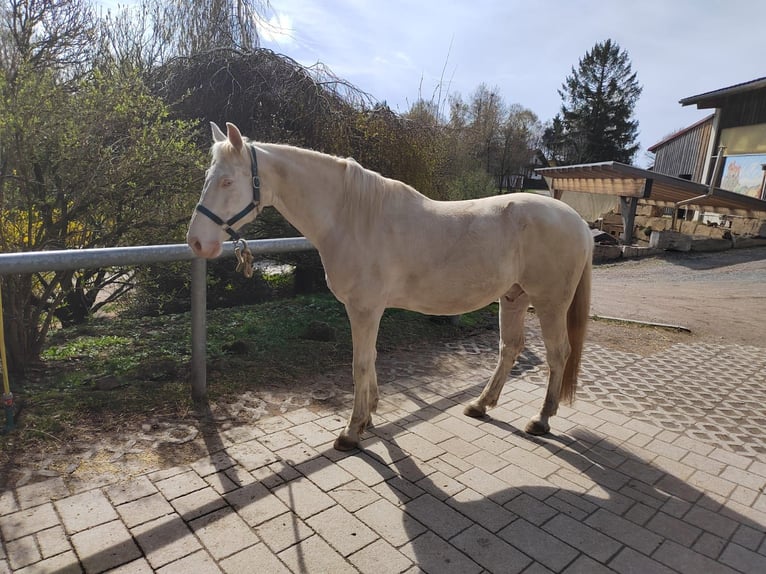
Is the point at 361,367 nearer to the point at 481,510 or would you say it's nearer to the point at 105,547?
the point at 481,510

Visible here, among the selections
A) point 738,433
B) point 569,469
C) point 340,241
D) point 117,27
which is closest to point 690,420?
point 738,433

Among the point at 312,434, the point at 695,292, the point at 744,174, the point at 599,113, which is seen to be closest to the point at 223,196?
the point at 312,434

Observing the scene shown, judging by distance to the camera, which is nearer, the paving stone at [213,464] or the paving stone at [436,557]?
the paving stone at [436,557]

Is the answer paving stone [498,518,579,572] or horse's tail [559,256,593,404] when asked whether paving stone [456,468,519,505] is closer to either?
paving stone [498,518,579,572]

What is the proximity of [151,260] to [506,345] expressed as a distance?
2.78m

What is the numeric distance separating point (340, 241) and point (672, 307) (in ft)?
26.8

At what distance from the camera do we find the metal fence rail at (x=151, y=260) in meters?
Answer: 2.48

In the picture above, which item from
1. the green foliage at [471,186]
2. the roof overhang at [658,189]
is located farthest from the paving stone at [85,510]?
the roof overhang at [658,189]

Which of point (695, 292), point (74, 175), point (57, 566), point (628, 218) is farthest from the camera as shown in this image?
point (628, 218)

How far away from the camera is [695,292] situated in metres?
10.2

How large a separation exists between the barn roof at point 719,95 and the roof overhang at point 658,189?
617 centimetres

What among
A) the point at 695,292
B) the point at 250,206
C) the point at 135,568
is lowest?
the point at 135,568

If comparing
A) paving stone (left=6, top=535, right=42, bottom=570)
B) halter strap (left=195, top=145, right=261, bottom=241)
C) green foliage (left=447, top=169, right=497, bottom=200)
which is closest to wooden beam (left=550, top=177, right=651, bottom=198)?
green foliage (left=447, top=169, right=497, bottom=200)

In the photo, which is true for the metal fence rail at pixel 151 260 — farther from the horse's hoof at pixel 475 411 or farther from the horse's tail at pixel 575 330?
the horse's tail at pixel 575 330
